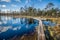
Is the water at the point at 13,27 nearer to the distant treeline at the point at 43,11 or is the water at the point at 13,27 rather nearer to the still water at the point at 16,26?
the still water at the point at 16,26

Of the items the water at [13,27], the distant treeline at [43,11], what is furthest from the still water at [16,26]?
the distant treeline at [43,11]

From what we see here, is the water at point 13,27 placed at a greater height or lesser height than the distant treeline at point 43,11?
lesser

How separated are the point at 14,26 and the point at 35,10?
0.45m

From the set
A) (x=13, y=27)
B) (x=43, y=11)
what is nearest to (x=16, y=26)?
(x=13, y=27)

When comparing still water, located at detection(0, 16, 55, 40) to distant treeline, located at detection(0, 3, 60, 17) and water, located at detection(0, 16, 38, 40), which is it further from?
distant treeline, located at detection(0, 3, 60, 17)

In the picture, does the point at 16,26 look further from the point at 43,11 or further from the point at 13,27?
the point at 43,11

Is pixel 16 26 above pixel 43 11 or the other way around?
the other way around

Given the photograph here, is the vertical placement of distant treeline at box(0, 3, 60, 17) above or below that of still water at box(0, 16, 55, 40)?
above

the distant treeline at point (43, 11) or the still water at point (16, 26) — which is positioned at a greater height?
the distant treeline at point (43, 11)

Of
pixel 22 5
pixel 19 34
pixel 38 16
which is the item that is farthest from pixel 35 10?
pixel 19 34

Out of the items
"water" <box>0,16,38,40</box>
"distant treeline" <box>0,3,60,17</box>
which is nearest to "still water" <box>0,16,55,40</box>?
"water" <box>0,16,38,40</box>

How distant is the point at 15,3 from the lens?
1984 mm

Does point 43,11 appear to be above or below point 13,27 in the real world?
above

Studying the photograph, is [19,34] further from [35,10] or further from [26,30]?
[35,10]
